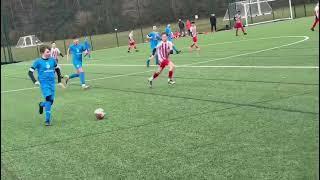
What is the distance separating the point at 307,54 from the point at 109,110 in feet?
31.4

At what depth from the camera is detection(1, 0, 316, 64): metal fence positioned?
6125 centimetres

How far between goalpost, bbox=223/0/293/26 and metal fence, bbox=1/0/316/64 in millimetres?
222

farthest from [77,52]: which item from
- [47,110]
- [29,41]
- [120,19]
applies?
[120,19]

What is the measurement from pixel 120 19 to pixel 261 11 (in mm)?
18341

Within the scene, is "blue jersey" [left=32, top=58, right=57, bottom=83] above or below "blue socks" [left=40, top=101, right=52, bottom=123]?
above

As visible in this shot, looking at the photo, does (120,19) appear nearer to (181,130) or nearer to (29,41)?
(29,41)

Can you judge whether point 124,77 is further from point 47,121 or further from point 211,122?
point 211,122

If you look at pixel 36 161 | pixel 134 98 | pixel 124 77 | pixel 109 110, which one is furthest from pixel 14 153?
pixel 124 77

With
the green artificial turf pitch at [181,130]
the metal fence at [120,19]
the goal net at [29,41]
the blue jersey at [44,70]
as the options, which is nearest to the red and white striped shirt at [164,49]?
the green artificial turf pitch at [181,130]

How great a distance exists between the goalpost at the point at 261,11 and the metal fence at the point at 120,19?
0.22m

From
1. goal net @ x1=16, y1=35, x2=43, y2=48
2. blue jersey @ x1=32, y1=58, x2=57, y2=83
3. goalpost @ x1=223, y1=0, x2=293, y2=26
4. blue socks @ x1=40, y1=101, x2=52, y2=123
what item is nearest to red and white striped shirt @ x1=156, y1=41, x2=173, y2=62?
blue jersey @ x1=32, y1=58, x2=57, y2=83

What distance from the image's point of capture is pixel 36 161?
8523 millimetres

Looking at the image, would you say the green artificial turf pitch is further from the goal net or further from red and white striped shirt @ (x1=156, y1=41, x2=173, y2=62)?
the goal net

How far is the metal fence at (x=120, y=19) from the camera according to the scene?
61250 millimetres
